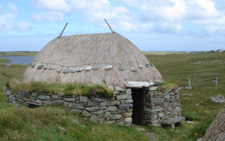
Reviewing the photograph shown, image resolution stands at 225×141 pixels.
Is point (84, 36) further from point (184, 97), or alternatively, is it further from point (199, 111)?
point (184, 97)

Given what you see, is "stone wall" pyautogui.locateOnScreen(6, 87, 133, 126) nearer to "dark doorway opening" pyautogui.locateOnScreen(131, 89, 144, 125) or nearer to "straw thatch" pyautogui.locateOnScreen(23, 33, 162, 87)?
"straw thatch" pyautogui.locateOnScreen(23, 33, 162, 87)

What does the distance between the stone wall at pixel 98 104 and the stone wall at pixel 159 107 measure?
1.24m

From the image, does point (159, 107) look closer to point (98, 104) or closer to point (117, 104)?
point (117, 104)

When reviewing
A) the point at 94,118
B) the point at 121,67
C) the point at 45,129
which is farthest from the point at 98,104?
the point at 45,129

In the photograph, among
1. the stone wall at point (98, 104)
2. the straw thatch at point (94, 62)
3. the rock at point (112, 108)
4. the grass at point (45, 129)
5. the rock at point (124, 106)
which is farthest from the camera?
the straw thatch at point (94, 62)

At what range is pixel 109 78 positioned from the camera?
9.59 metres

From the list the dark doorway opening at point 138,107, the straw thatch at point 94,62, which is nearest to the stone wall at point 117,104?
the dark doorway opening at point 138,107

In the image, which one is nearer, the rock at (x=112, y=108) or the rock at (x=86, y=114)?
the rock at (x=86, y=114)

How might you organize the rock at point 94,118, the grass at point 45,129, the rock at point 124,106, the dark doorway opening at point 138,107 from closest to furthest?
the grass at point 45,129
the rock at point 94,118
the rock at point 124,106
the dark doorway opening at point 138,107

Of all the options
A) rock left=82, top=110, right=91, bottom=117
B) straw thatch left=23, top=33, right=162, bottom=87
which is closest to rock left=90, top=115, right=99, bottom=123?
rock left=82, top=110, right=91, bottom=117

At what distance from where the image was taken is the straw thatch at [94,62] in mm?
9805

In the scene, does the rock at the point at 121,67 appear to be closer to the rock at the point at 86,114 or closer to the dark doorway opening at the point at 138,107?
the dark doorway opening at the point at 138,107

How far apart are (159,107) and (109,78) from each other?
3.07 metres

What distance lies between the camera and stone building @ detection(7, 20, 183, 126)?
29.6ft
